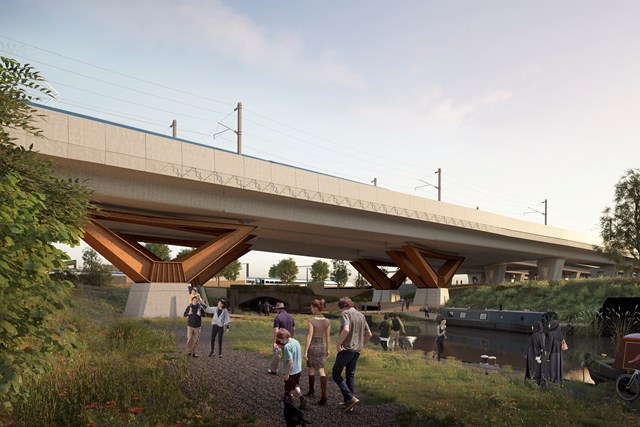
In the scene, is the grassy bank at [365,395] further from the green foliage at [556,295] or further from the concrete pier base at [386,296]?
the concrete pier base at [386,296]

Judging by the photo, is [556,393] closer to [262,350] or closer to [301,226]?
[262,350]

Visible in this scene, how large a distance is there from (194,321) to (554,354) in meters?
10.1

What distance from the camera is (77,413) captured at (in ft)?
29.5

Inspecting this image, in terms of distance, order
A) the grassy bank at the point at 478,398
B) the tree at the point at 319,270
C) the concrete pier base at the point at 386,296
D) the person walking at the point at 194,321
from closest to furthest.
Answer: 1. the grassy bank at the point at 478,398
2. the person walking at the point at 194,321
3. the concrete pier base at the point at 386,296
4. the tree at the point at 319,270

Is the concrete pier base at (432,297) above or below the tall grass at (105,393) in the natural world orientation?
below

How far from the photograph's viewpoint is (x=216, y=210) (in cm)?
3625

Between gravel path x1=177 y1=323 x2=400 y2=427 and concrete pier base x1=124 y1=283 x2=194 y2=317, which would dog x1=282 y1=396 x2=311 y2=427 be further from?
concrete pier base x1=124 y1=283 x2=194 y2=317

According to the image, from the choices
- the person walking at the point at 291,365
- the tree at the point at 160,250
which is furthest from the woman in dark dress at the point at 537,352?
the tree at the point at 160,250

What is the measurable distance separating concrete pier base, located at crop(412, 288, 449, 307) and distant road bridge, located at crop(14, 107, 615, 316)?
0.50 feet

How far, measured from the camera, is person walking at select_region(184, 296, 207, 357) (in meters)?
15.5

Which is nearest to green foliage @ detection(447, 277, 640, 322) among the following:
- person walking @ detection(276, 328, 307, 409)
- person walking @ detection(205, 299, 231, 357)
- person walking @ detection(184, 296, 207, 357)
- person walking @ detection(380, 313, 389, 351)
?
person walking @ detection(380, 313, 389, 351)

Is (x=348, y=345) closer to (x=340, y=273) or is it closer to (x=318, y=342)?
(x=318, y=342)

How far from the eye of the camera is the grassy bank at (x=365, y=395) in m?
8.93

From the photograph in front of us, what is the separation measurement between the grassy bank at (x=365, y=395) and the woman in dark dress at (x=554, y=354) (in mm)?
470
